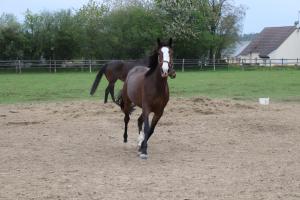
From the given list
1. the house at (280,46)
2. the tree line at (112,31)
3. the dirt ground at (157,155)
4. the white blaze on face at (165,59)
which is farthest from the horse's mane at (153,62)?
the house at (280,46)

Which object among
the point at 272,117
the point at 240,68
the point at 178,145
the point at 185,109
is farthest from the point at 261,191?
the point at 240,68

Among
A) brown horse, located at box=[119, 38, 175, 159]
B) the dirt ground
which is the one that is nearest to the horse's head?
brown horse, located at box=[119, 38, 175, 159]

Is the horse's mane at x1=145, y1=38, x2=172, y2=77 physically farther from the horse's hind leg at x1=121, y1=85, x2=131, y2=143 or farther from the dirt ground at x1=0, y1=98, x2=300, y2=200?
the dirt ground at x1=0, y1=98, x2=300, y2=200

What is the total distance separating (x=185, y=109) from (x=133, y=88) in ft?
17.3

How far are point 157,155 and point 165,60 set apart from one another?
1714mm

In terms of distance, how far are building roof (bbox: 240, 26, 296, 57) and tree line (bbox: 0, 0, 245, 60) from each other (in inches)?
702

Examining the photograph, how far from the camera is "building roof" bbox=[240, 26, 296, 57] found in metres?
67.1

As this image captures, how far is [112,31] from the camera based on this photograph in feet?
152

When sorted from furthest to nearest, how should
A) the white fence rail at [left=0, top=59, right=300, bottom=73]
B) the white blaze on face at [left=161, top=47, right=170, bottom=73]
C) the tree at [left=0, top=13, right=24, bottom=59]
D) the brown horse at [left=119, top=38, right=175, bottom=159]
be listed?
the tree at [left=0, top=13, right=24, bottom=59] → the white fence rail at [left=0, top=59, right=300, bottom=73] → the brown horse at [left=119, top=38, right=175, bottom=159] → the white blaze on face at [left=161, top=47, right=170, bottom=73]

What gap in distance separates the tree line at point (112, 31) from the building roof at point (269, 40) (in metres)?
17.8

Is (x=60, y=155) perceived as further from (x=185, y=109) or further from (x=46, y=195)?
(x=185, y=109)

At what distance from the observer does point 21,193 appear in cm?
587

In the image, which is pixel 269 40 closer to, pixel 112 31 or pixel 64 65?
pixel 112 31

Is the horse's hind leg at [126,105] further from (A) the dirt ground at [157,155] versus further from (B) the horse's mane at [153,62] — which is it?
(B) the horse's mane at [153,62]
